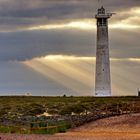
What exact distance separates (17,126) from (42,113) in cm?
2166

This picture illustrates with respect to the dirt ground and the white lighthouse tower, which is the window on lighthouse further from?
the dirt ground

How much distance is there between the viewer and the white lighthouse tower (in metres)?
91.0

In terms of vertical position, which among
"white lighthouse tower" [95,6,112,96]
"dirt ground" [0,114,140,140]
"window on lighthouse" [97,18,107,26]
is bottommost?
"dirt ground" [0,114,140,140]

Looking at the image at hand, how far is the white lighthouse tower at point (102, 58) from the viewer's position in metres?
91.0

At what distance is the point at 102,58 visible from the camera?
92750 mm

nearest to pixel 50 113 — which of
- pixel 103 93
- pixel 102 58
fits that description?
pixel 103 93

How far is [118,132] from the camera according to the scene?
171 ft

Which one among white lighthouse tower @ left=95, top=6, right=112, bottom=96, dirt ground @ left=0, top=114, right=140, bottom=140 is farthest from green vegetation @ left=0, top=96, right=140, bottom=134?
white lighthouse tower @ left=95, top=6, right=112, bottom=96

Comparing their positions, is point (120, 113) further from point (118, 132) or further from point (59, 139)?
point (59, 139)

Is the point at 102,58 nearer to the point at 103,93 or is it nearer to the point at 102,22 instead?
the point at 103,93

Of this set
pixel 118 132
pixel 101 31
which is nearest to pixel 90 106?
pixel 101 31

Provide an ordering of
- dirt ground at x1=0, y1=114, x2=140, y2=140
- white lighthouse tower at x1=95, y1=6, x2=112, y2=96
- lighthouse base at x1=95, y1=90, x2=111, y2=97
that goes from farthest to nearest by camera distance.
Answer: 1. lighthouse base at x1=95, y1=90, x2=111, y2=97
2. white lighthouse tower at x1=95, y1=6, x2=112, y2=96
3. dirt ground at x1=0, y1=114, x2=140, y2=140

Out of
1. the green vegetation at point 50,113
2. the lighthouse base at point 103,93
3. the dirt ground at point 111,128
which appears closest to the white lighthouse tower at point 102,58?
the lighthouse base at point 103,93

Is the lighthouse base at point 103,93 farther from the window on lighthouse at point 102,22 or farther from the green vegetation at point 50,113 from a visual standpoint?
the window on lighthouse at point 102,22
